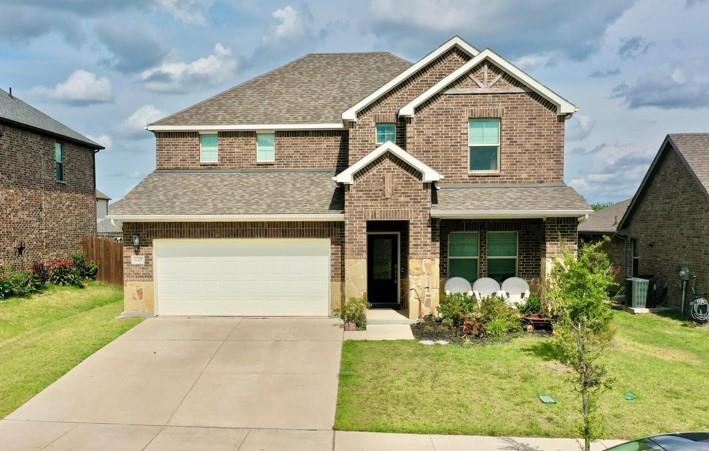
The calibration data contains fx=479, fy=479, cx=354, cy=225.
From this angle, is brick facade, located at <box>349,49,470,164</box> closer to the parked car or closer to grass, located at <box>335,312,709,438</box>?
grass, located at <box>335,312,709,438</box>

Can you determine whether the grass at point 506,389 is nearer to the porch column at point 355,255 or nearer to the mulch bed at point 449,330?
the mulch bed at point 449,330

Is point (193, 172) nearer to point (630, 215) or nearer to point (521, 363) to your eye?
point (521, 363)

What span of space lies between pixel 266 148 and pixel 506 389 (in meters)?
11.4

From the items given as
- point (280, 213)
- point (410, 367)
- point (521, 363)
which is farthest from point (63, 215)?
point (521, 363)

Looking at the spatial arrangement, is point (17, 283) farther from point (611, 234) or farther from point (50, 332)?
point (611, 234)

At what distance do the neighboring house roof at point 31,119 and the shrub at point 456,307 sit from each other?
59.9 ft

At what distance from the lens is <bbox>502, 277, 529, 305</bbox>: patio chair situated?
14359mm

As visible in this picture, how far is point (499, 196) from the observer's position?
14.6 metres

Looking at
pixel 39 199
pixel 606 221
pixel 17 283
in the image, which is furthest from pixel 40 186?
pixel 606 221

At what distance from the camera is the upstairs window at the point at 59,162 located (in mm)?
22516

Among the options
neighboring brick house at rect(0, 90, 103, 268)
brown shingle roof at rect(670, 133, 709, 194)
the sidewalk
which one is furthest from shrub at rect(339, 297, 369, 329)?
neighboring brick house at rect(0, 90, 103, 268)

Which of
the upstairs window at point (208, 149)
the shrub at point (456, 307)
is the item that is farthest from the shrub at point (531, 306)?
the upstairs window at point (208, 149)

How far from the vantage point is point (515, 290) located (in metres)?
14.4

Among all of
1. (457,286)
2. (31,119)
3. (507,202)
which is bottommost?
(457,286)
